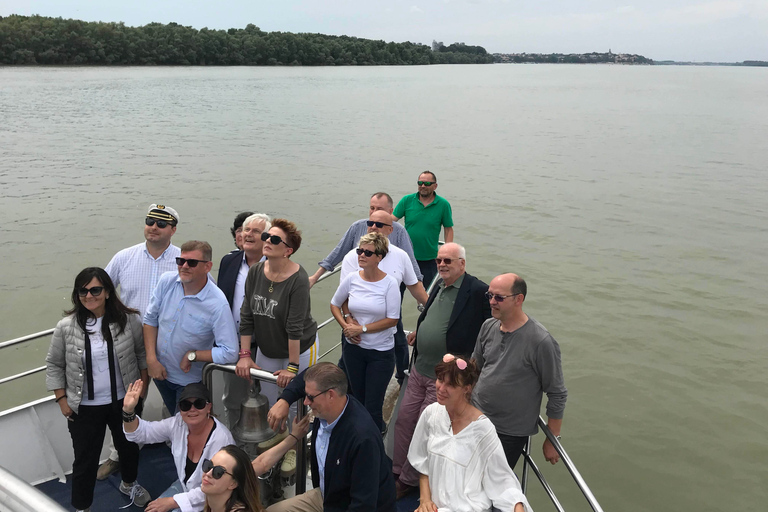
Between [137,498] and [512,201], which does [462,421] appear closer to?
[137,498]

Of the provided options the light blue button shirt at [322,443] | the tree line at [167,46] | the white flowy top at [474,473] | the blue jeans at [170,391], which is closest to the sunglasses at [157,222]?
the blue jeans at [170,391]

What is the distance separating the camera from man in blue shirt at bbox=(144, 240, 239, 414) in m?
4.02

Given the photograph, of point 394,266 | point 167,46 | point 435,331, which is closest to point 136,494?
point 435,331

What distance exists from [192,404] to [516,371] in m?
1.94

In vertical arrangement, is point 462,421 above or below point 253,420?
above

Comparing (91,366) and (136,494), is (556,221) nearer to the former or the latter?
(136,494)

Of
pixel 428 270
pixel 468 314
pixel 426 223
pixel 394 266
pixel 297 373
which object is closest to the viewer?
pixel 297 373

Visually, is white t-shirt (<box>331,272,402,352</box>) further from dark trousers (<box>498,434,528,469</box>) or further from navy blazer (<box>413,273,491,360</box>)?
dark trousers (<box>498,434,528,469</box>)

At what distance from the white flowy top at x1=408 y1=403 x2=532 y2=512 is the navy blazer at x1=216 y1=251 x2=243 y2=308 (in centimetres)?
197

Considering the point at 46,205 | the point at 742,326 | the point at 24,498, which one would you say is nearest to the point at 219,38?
the point at 46,205

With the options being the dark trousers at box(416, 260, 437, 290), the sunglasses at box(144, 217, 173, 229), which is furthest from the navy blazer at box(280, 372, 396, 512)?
the dark trousers at box(416, 260, 437, 290)

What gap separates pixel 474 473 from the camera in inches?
135

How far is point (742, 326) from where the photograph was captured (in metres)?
10.9

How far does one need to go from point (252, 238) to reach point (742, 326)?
9.88m
